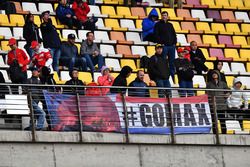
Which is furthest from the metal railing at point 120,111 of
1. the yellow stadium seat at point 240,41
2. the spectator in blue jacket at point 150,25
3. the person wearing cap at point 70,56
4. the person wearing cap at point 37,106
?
the yellow stadium seat at point 240,41

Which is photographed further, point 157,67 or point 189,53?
point 189,53

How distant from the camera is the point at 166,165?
28203 millimetres

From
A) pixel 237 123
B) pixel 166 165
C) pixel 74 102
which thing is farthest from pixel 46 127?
pixel 237 123

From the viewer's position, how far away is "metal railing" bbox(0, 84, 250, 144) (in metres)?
27.0

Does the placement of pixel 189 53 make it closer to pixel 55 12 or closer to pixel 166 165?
pixel 55 12

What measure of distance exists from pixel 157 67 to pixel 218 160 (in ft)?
12.2

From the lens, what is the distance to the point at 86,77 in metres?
32.3

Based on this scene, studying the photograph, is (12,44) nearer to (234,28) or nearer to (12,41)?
(12,41)

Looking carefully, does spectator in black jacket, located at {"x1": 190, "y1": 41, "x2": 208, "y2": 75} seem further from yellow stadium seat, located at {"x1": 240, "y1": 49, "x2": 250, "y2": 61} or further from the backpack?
the backpack

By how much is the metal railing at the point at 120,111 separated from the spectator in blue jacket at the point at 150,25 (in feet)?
15.3

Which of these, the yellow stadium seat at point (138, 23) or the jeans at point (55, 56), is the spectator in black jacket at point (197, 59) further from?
the jeans at point (55, 56)

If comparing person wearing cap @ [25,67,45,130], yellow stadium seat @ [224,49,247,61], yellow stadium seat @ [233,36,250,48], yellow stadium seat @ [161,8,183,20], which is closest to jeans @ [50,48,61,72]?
person wearing cap @ [25,67,45,130]

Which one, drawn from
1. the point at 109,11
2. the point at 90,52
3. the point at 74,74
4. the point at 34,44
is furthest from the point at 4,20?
the point at 74,74

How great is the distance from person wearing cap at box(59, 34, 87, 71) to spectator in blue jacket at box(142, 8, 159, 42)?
110 inches
